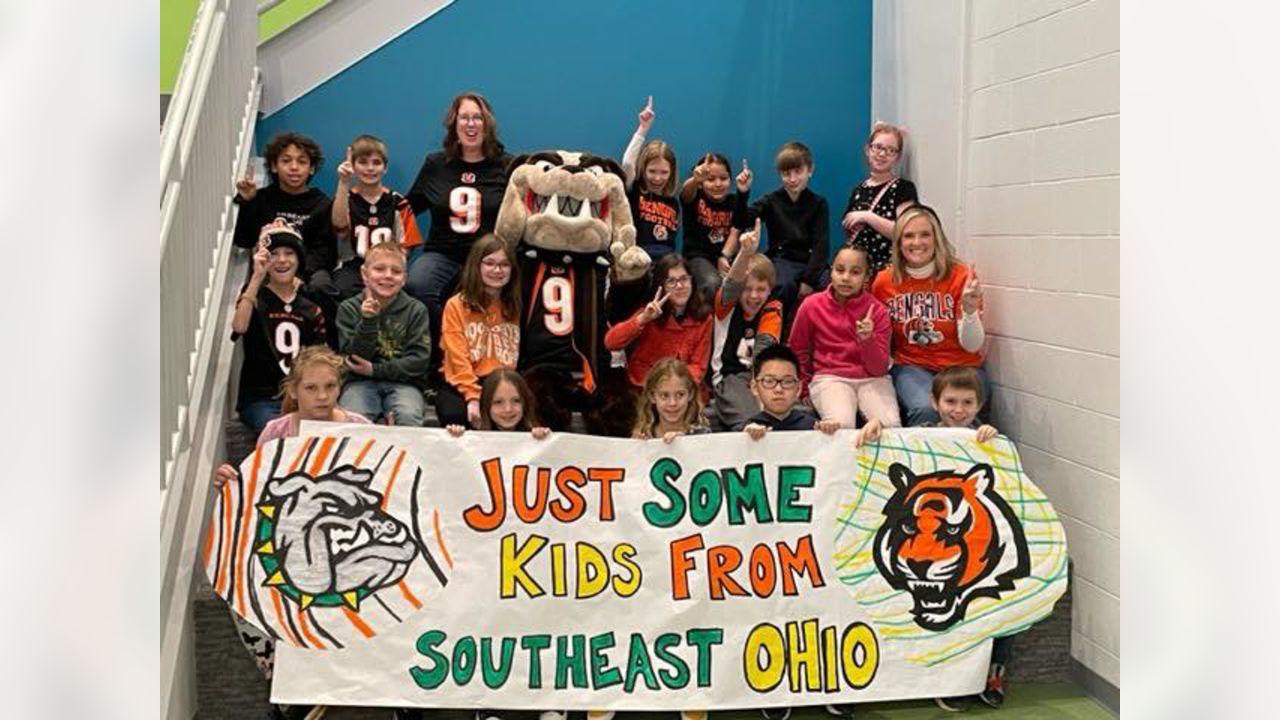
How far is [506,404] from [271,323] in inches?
36.4

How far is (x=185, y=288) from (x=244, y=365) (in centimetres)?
46

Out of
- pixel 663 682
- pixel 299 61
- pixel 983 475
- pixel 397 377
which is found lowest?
pixel 663 682

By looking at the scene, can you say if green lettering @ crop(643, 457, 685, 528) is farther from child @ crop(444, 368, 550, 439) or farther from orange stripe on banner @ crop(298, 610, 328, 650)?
orange stripe on banner @ crop(298, 610, 328, 650)

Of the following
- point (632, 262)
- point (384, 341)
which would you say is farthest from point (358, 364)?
point (632, 262)

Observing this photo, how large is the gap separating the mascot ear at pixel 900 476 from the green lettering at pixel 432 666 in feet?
4.49

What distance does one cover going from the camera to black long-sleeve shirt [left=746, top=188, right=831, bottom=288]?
5.10 m

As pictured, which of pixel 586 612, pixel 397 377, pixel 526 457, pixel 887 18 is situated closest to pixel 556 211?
pixel 397 377

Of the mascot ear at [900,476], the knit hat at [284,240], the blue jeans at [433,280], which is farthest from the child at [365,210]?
the mascot ear at [900,476]

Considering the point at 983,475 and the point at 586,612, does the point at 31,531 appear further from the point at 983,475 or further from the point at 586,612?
the point at 983,475

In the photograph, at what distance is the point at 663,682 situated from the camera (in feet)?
11.7

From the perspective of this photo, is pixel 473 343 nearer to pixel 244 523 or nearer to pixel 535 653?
pixel 244 523

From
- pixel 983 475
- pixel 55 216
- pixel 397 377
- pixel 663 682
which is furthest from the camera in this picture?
pixel 397 377

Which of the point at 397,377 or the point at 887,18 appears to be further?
the point at 887,18

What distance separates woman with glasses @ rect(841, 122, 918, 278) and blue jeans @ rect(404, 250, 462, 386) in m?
1.58
